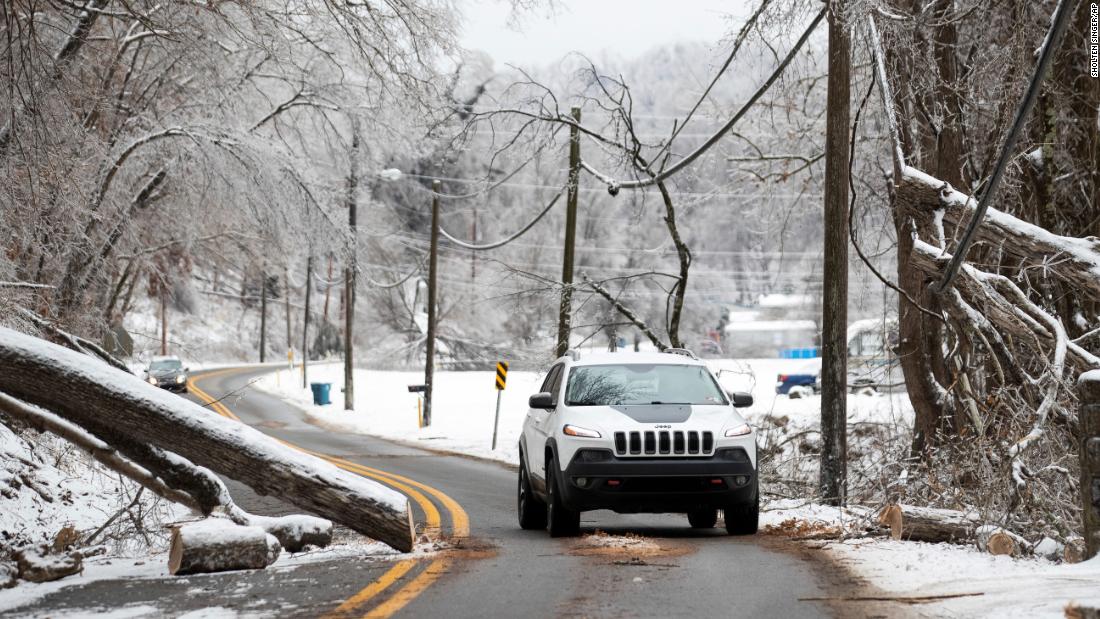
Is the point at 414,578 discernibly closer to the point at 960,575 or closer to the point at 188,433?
the point at 188,433

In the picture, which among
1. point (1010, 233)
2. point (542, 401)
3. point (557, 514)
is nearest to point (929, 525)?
point (1010, 233)

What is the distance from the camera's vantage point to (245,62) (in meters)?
20.9

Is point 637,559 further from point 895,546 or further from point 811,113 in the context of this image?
point 811,113

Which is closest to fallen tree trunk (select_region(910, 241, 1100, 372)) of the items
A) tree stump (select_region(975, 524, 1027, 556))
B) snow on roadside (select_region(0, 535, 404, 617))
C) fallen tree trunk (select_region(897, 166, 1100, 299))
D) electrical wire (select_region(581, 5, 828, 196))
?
fallen tree trunk (select_region(897, 166, 1100, 299))

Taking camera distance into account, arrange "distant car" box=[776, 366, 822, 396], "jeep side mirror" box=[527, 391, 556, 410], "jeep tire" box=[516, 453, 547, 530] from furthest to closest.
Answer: "distant car" box=[776, 366, 822, 396], "jeep tire" box=[516, 453, 547, 530], "jeep side mirror" box=[527, 391, 556, 410]

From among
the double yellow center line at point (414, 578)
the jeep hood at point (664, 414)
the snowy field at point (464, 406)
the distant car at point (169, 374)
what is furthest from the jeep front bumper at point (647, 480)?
the distant car at point (169, 374)

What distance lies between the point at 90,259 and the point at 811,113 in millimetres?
12717

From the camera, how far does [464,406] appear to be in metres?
45.7

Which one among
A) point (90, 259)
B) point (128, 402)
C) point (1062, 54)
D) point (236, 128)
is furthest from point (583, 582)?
point (236, 128)

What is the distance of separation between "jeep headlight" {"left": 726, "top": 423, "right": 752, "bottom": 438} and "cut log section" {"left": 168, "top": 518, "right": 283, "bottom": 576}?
4.16m

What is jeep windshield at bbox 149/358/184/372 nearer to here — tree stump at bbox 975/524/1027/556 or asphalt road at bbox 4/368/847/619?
asphalt road at bbox 4/368/847/619

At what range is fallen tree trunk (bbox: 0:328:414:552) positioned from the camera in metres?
9.48

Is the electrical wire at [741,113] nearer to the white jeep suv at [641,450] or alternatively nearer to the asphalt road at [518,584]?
the white jeep suv at [641,450]

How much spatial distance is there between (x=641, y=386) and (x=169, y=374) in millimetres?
38194
